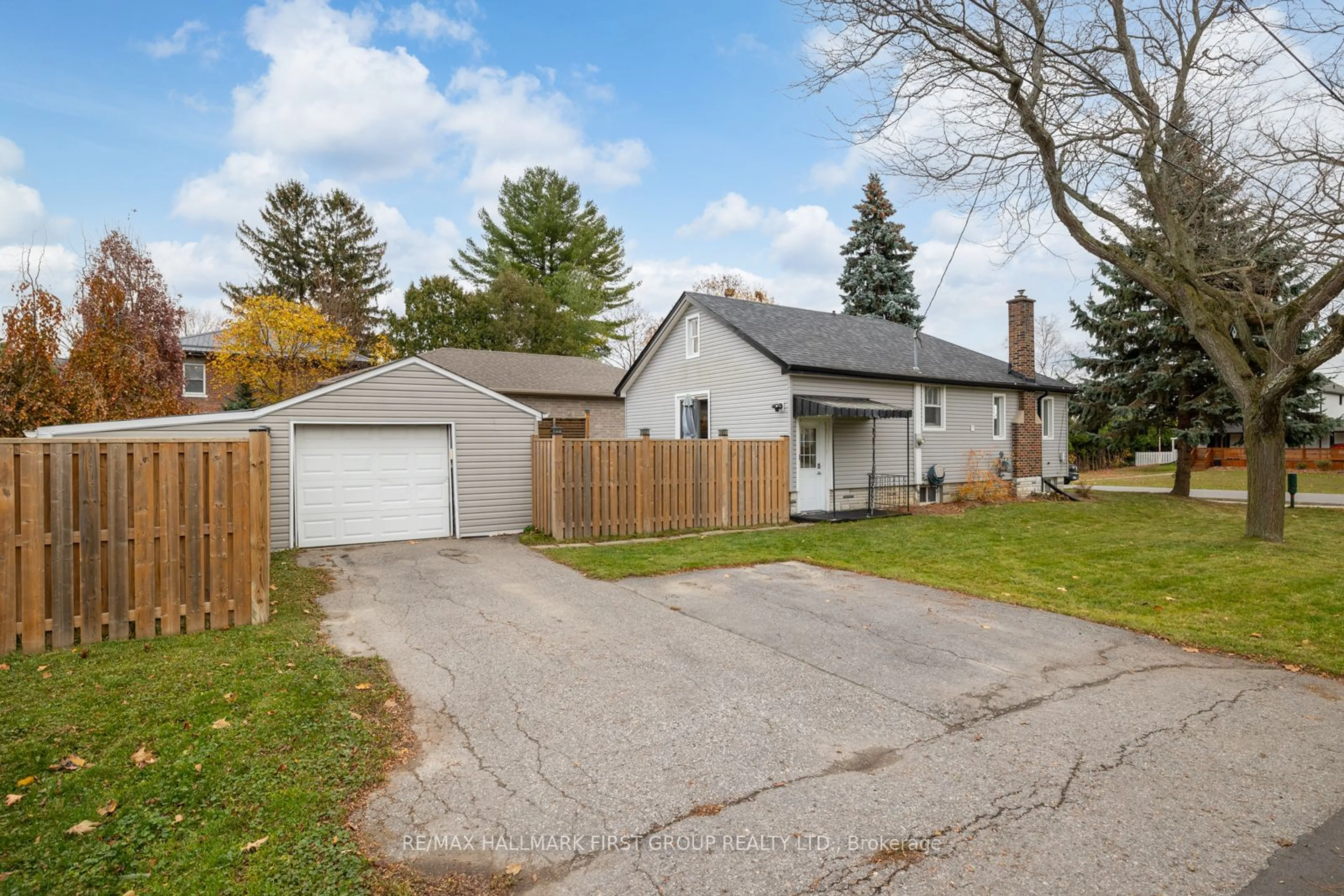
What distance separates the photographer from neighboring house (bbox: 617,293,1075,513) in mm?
15172

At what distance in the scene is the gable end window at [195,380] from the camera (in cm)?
2678

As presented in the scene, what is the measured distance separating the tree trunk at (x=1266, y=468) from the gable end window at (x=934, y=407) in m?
6.88

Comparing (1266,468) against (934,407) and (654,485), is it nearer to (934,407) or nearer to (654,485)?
(934,407)

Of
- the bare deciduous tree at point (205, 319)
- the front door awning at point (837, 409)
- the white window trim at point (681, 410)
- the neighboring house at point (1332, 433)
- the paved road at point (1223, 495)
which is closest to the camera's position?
the front door awning at point (837, 409)

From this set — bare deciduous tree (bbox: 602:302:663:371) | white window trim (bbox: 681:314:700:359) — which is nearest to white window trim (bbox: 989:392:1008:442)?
white window trim (bbox: 681:314:700:359)

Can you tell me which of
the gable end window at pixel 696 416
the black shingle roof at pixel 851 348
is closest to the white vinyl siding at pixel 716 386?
the gable end window at pixel 696 416

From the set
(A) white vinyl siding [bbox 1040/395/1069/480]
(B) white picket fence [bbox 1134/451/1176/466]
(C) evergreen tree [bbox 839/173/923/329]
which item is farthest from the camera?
(B) white picket fence [bbox 1134/451/1176/466]

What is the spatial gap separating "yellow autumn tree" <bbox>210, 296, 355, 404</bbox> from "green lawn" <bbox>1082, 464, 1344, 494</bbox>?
29.8 metres

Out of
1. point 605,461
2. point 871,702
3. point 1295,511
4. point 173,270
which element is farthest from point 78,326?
point 1295,511

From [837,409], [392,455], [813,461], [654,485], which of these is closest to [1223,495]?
[813,461]

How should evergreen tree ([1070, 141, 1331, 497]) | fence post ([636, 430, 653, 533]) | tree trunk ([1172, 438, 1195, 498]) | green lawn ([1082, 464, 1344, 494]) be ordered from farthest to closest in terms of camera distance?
green lawn ([1082, 464, 1344, 494]) < tree trunk ([1172, 438, 1195, 498]) < evergreen tree ([1070, 141, 1331, 497]) < fence post ([636, 430, 653, 533])

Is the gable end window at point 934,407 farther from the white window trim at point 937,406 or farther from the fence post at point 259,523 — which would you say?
the fence post at point 259,523

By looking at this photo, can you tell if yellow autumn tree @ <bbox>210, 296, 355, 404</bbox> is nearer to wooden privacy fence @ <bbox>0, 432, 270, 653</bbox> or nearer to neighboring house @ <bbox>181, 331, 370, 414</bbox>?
neighboring house @ <bbox>181, 331, 370, 414</bbox>

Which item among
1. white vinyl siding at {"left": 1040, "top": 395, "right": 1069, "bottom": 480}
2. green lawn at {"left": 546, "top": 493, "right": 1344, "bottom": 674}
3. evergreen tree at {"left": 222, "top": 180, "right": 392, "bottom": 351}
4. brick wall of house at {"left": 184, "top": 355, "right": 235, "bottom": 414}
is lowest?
green lawn at {"left": 546, "top": 493, "right": 1344, "bottom": 674}
